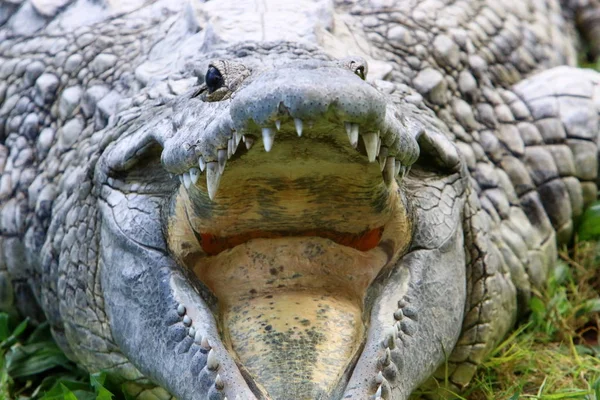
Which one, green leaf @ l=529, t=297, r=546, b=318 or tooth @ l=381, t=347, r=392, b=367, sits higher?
tooth @ l=381, t=347, r=392, b=367

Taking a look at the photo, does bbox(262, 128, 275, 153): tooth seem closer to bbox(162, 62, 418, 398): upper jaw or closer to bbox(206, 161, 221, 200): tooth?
bbox(162, 62, 418, 398): upper jaw

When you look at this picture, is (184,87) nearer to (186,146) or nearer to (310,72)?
(186,146)

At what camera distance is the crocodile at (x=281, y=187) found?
8.26 feet

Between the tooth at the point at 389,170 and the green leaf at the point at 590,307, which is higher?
the tooth at the point at 389,170

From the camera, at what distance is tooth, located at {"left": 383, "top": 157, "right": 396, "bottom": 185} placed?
2.48 metres

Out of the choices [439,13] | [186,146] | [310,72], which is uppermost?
[310,72]

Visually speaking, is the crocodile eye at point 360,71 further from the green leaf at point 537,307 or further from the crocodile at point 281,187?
the green leaf at point 537,307

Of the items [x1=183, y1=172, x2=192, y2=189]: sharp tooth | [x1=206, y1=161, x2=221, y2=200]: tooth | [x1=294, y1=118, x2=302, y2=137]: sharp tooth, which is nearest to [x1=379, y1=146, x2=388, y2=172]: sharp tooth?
[x1=294, y1=118, x2=302, y2=137]: sharp tooth

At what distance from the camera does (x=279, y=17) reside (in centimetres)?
348

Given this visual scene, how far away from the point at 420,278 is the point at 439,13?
5.92 feet

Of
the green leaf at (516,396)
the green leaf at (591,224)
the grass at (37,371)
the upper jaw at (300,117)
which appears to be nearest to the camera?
the upper jaw at (300,117)

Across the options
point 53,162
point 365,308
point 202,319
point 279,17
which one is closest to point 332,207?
point 365,308

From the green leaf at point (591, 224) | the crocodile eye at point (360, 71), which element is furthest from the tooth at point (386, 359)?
the green leaf at point (591, 224)

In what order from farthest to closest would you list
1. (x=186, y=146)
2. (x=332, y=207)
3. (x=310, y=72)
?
(x=332, y=207), (x=186, y=146), (x=310, y=72)
